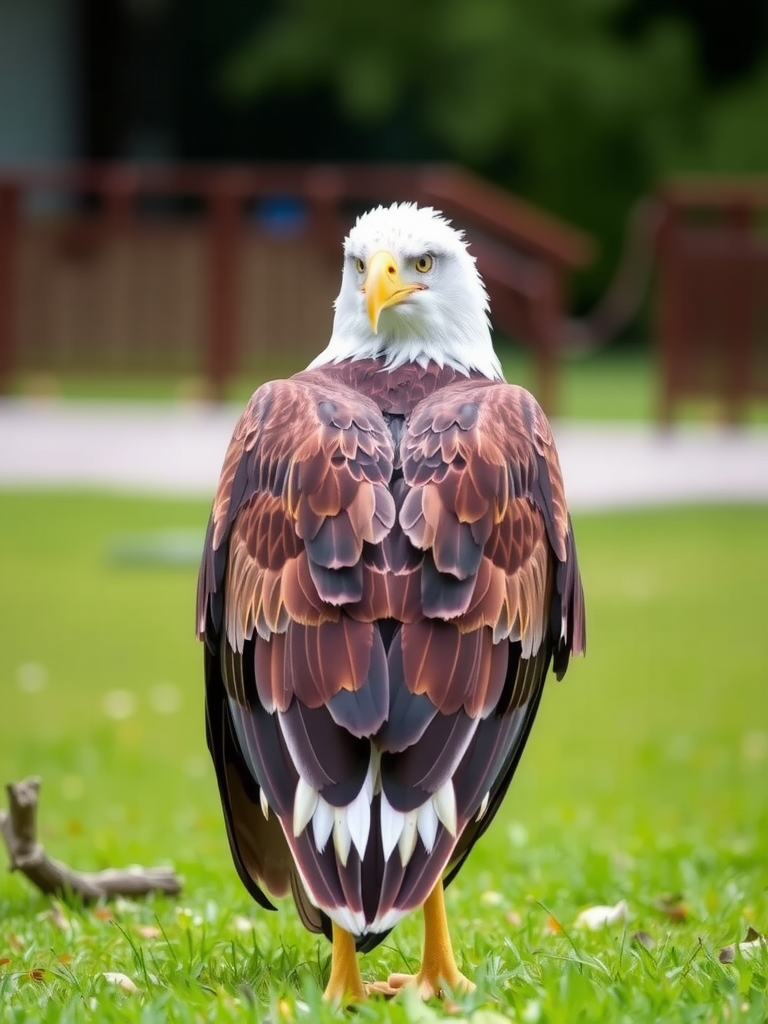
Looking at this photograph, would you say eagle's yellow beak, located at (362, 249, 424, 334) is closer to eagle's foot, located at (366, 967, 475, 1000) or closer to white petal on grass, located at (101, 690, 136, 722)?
eagle's foot, located at (366, 967, 475, 1000)

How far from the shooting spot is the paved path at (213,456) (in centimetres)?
1302

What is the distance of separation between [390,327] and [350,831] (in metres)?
1.15

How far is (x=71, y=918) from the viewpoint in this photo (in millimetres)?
4293

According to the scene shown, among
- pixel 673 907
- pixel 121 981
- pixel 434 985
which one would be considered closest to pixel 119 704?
pixel 673 907

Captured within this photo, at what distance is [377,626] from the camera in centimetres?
307

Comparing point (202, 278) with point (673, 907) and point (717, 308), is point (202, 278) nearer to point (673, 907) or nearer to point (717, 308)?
point (717, 308)

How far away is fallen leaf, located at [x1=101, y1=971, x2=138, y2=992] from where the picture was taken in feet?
11.2

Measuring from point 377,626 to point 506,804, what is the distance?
362cm

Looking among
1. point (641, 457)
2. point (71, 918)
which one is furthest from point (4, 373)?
point (71, 918)

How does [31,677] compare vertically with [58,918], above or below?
below

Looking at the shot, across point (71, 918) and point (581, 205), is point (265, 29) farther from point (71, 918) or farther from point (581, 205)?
point (71, 918)

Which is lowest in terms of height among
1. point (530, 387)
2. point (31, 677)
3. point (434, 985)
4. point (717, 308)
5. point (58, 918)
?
point (530, 387)

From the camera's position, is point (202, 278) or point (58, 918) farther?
point (202, 278)

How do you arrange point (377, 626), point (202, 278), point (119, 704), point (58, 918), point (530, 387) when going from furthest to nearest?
point (530, 387) < point (202, 278) < point (119, 704) < point (58, 918) < point (377, 626)
